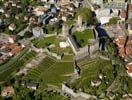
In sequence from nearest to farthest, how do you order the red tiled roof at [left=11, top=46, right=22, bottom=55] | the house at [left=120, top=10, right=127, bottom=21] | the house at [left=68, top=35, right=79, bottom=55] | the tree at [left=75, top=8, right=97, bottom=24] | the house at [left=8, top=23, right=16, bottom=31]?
1. the house at [left=68, top=35, right=79, bottom=55]
2. the red tiled roof at [left=11, top=46, right=22, bottom=55]
3. the house at [left=8, top=23, right=16, bottom=31]
4. the tree at [left=75, top=8, right=97, bottom=24]
5. the house at [left=120, top=10, right=127, bottom=21]

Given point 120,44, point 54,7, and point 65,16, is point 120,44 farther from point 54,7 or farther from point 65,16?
point 54,7

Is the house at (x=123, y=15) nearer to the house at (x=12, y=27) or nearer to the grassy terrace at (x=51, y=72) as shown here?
the grassy terrace at (x=51, y=72)

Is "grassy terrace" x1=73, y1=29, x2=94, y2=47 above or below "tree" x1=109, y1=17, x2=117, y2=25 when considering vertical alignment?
above

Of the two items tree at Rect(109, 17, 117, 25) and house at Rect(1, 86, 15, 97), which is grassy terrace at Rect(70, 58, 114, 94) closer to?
house at Rect(1, 86, 15, 97)

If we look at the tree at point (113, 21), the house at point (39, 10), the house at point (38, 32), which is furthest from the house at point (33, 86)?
the house at point (39, 10)

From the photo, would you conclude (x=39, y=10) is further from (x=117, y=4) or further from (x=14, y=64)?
(x=14, y=64)

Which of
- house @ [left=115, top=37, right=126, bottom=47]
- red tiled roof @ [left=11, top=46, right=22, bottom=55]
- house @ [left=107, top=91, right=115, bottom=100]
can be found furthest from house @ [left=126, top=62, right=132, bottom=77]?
red tiled roof @ [left=11, top=46, right=22, bottom=55]

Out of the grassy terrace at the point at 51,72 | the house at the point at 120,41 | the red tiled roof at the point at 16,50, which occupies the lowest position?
the grassy terrace at the point at 51,72

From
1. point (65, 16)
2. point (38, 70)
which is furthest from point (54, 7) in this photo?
point (38, 70)
